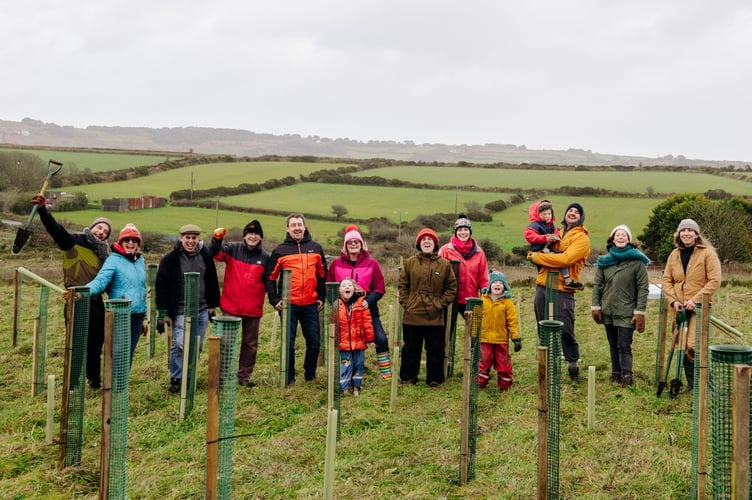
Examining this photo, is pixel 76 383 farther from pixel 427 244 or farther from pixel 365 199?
pixel 365 199

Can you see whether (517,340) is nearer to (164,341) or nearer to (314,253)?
(314,253)

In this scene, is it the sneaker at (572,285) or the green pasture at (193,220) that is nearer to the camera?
the sneaker at (572,285)

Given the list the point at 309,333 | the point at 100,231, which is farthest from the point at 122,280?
the point at 309,333

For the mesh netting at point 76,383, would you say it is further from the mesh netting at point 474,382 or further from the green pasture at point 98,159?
the green pasture at point 98,159

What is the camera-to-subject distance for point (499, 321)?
7.89m

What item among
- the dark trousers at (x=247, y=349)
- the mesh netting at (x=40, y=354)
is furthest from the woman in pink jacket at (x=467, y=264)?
the mesh netting at (x=40, y=354)

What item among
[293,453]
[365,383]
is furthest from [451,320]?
[293,453]

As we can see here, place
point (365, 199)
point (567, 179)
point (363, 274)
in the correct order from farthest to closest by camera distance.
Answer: point (567, 179), point (365, 199), point (363, 274)

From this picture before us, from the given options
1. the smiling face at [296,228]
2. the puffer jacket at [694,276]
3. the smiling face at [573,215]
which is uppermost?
the smiling face at [573,215]

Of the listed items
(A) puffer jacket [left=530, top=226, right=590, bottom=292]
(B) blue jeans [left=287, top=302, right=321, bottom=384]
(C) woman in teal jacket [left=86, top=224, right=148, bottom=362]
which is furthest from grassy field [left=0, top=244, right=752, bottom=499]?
(A) puffer jacket [left=530, top=226, right=590, bottom=292]

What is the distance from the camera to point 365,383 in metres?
8.13

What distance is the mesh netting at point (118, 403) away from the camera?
4.50m

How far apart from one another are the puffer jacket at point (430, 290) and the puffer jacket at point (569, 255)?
1150 mm

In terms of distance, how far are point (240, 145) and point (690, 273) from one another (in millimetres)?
187600
